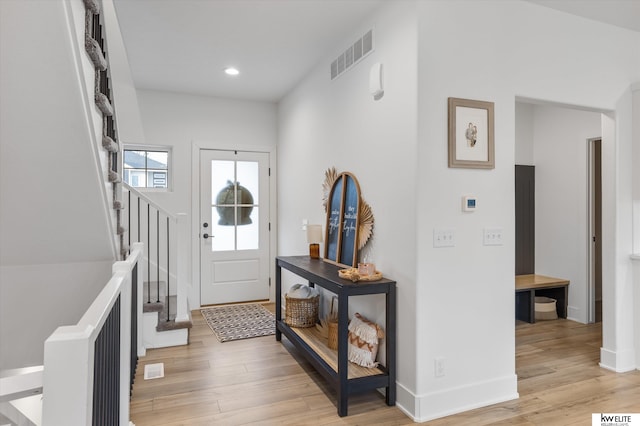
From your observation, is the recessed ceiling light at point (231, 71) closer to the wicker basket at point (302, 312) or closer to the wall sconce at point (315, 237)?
the wall sconce at point (315, 237)

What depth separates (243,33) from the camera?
3.31m

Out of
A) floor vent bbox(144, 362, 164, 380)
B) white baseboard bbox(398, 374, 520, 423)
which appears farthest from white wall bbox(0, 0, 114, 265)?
white baseboard bbox(398, 374, 520, 423)

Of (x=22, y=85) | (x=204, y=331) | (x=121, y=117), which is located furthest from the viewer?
(x=121, y=117)

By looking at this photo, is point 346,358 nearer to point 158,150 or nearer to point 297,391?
point 297,391

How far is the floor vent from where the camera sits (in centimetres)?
304

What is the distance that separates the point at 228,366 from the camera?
3.23 meters

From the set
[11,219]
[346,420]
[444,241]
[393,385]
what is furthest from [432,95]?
[11,219]

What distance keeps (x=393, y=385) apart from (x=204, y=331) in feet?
7.70

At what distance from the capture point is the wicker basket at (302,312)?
3543 mm

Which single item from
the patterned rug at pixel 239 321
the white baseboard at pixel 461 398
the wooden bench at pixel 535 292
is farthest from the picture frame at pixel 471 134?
the patterned rug at pixel 239 321

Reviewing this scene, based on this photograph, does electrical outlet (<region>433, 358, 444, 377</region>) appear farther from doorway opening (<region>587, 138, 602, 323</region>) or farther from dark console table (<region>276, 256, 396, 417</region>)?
doorway opening (<region>587, 138, 602, 323</region>)

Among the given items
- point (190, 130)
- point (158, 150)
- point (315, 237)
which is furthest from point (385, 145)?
point (158, 150)

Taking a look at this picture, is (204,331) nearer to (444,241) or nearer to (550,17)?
(444,241)

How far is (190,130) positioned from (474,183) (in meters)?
3.77
